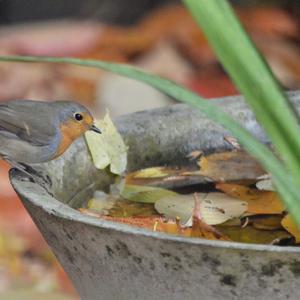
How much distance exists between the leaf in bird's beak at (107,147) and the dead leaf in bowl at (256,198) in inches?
9.6

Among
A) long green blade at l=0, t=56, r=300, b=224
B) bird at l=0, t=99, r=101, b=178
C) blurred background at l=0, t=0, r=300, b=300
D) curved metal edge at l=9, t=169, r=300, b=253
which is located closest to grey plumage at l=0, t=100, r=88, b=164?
bird at l=0, t=99, r=101, b=178

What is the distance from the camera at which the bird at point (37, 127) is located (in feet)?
11.1

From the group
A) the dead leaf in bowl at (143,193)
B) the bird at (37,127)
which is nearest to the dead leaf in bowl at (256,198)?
the dead leaf in bowl at (143,193)

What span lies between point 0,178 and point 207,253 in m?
3.56

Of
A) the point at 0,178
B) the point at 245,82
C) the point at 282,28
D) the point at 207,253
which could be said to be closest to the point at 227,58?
the point at 245,82

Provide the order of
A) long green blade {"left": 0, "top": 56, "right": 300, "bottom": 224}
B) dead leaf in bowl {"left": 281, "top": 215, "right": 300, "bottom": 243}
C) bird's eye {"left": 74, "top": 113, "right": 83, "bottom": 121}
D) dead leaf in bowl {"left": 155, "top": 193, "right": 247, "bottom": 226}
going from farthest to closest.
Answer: bird's eye {"left": 74, "top": 113, "right": 83, "bottom": 121} → dead leaf in bowl {"left": 155, "top": 193, "right": 247, "bottom": 226} → dead leaf in bowl {"left": 281, "top": 215, "right": 300, "bottom": 243} → long green blade {"left": 0, "top": 56, "right": 300, "bottom": 224}

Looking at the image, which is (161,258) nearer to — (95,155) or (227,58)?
(227,58)

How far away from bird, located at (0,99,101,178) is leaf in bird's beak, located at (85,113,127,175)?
0.48 m

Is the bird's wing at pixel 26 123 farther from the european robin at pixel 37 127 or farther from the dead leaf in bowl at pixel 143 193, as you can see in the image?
the dead leaf in bowl at pixel 143 193

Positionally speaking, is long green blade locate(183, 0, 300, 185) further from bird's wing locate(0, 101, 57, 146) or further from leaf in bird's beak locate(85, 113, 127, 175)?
bird's wing locate(0, 101, 57, 146)

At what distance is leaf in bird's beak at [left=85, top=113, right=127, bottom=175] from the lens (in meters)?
2.75

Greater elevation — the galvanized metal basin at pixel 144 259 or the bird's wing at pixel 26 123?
the bird's wing at pixel 26 123


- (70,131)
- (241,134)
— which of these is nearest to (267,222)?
(241,134)

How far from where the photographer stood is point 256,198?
2.71m
